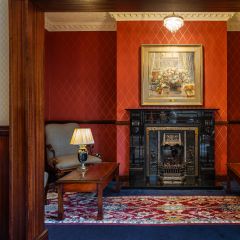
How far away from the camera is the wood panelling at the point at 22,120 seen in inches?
103

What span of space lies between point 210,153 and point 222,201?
4.74 feet

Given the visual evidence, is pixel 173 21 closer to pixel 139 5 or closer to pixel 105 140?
pixel 139 5

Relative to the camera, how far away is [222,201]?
182 inches

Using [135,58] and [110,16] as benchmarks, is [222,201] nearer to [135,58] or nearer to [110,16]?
[135,58]

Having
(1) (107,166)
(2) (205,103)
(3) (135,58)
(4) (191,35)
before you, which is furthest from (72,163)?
(4) (191,35)

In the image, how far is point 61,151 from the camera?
236 inches

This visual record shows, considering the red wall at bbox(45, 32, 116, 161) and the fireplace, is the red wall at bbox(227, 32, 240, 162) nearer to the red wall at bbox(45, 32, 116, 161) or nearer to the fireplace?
the fireplace

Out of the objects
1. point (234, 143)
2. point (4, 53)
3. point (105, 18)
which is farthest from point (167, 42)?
point (4, 53)

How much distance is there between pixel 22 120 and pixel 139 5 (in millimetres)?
1389

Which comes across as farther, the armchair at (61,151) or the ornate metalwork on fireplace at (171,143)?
the ornate metalwork on fireplace at (171,143)

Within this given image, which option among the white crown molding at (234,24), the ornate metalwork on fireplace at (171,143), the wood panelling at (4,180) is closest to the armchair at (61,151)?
the ornate metalwork on fireplace at (171,143)

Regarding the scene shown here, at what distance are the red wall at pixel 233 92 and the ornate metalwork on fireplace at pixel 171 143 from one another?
0.85 m

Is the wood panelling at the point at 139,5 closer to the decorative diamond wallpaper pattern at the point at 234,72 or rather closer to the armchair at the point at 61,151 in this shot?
the armchair at the point at 61,151

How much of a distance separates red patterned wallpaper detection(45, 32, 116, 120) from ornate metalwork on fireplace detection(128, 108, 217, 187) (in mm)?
1008
